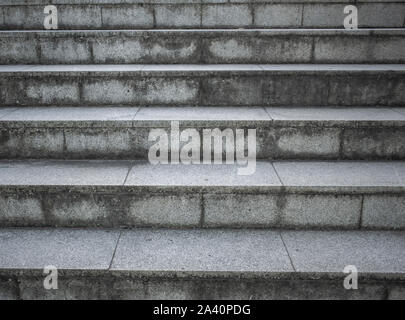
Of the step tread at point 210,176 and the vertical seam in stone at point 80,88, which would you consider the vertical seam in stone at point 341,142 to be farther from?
the vertical seam in stone at point 80,88

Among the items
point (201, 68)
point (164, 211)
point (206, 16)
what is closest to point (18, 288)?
point (164, 211)

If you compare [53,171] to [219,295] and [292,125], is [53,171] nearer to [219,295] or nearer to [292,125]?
[219,295]

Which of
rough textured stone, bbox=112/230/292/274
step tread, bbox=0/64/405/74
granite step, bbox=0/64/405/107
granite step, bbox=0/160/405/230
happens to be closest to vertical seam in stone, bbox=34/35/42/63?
→ step tread, bbox=0/64/405/74

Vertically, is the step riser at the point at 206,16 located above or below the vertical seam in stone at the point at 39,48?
above

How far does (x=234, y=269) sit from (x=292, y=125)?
1413mm

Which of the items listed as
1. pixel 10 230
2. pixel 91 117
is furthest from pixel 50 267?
pixel 91 117

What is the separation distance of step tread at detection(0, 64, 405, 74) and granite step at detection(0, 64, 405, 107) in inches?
0.4

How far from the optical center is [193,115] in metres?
3.11

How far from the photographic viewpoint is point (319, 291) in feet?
7.29

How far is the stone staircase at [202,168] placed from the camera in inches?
88.0

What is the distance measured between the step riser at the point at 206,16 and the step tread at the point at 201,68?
3.13 feet

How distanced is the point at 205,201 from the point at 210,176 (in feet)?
0.76

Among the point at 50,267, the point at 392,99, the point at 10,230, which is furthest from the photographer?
the point at 392,99

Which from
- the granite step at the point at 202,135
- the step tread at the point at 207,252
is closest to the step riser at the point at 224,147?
the granite step at the point at 202,135
